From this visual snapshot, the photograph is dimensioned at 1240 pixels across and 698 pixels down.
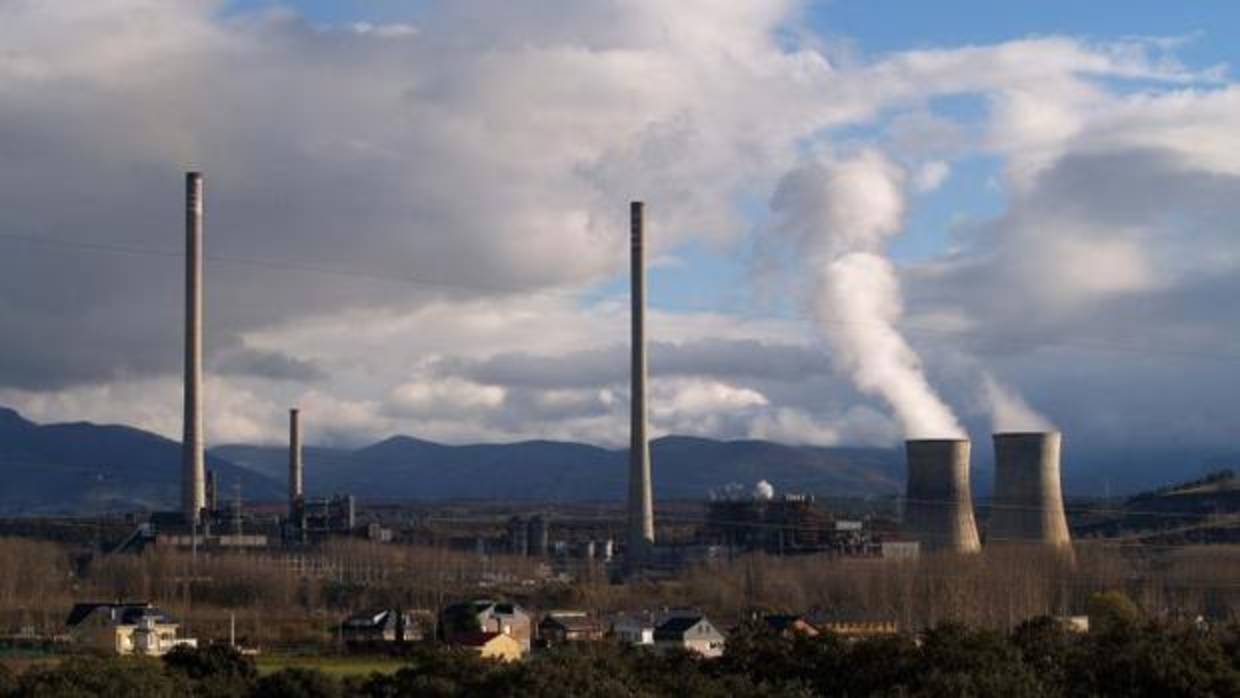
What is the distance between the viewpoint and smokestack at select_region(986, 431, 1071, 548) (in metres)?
58.7

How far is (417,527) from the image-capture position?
309ft

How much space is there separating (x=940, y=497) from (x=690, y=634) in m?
14.8

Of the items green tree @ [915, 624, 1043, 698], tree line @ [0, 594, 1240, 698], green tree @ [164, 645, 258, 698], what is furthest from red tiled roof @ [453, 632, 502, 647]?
green tree @ [915, 624, 1043, 698]

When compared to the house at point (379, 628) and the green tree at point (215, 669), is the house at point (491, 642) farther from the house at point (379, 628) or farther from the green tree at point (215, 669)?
the green tree at point (215, 669)

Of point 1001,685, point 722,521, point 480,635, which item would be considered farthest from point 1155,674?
point 722,521

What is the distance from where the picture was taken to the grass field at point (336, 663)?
126 feet

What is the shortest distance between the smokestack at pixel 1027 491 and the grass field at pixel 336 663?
23281mm

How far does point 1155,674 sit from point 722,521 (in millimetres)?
57397

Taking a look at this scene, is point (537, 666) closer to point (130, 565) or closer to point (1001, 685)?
point (1001, 685)

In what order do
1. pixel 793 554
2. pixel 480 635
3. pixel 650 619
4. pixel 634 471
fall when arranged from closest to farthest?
1. pixel 480 635
2. pixel 650 619
3. pixel 634 471
4. pixel 793 554

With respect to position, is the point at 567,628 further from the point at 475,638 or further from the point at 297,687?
the point at 297,687

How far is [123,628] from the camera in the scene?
49062 mm

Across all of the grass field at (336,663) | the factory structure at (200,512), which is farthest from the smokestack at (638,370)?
the grass field at (336,663)

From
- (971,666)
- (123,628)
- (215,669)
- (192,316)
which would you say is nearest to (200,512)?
(192,316)
